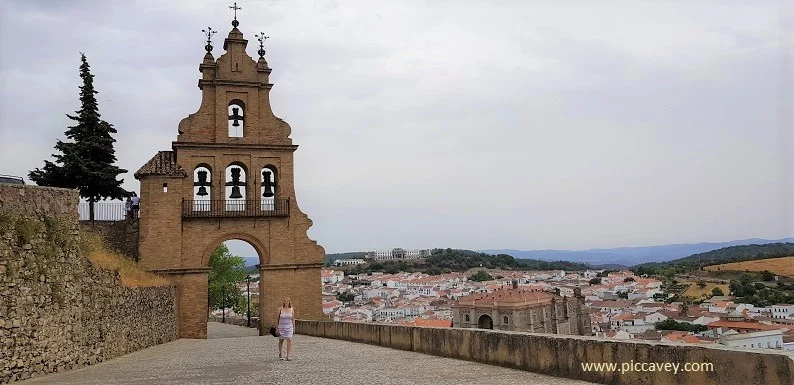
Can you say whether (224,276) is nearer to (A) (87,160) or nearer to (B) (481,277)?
(A) (87,160)

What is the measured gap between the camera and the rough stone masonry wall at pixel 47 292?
9758mm

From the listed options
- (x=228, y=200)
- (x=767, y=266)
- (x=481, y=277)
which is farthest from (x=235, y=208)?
(x=481, y=277)

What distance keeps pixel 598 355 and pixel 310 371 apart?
4.81 metres

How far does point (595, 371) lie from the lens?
6941 millimetres

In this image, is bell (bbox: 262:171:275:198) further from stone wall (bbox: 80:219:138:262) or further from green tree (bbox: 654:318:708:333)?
green tree (bbox: 654:318:708:333)

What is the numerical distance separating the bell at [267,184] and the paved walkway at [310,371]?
47.4 ft

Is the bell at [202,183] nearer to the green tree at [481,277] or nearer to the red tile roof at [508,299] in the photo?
the red tile roof at [508,299]

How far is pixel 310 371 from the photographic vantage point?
32.6 ft

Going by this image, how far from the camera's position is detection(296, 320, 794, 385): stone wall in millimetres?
5184

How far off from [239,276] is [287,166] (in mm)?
31805

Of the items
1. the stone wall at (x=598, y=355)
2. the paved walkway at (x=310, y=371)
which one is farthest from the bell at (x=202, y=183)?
the stone wall at (x=598, y=355)

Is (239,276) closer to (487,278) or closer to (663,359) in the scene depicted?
(663,359)

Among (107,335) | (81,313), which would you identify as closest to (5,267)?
(81,313)

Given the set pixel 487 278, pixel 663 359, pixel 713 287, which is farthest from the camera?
pixel 487 278
